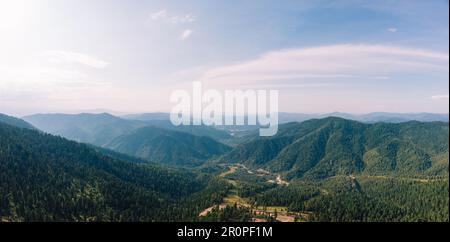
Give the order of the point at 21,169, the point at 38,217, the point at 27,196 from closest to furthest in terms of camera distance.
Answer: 1. the point at 38,217
2. the point at 27,196
3. the point at 21,169

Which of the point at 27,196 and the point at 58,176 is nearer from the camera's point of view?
the point at 27,196
